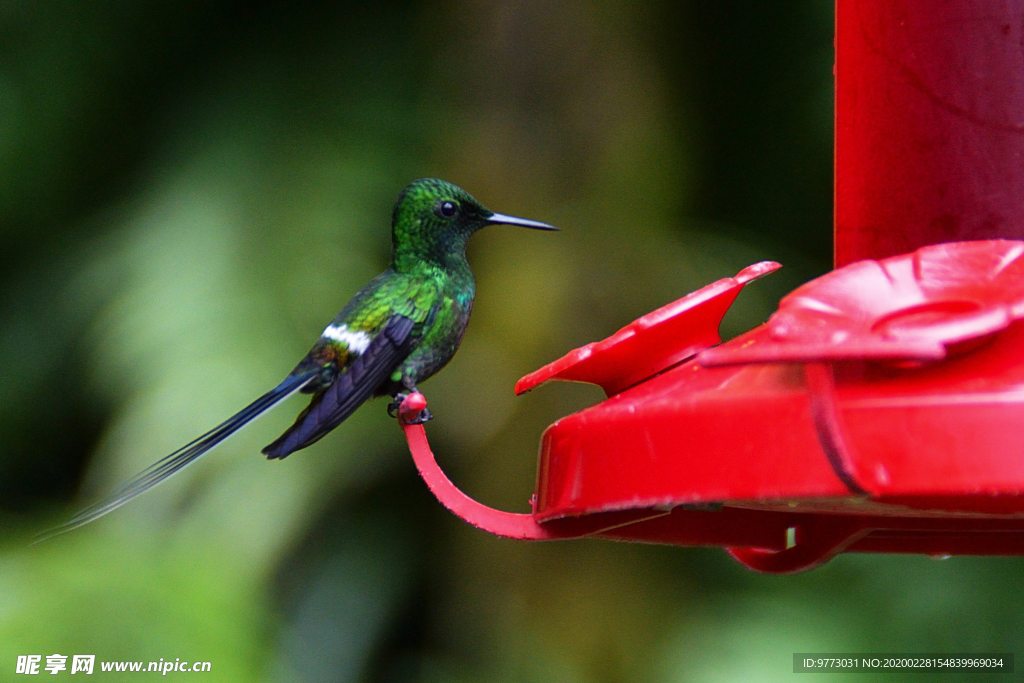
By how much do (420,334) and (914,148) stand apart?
1.18m

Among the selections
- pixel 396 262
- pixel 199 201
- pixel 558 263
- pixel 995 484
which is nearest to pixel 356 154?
pixel 199 201

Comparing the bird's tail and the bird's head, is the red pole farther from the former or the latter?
the bird's tail

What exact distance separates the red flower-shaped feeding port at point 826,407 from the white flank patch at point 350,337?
1048mm

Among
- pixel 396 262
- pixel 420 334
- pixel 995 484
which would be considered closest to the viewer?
pixel 995 484

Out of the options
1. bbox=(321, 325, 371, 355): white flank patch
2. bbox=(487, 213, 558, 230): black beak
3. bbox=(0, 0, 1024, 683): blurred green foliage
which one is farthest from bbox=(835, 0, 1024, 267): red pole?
bbox=(0, 0, 1024, 683): blurred green foliage

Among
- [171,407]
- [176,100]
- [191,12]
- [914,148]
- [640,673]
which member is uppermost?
[191,12]

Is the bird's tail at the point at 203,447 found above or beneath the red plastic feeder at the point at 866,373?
beneath

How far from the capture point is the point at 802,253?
3986 mm

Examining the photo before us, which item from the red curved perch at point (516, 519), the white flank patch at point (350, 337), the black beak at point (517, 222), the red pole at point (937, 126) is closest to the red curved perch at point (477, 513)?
the red curved perch at point (516, 519)

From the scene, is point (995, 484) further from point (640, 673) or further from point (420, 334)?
point (640, 673)

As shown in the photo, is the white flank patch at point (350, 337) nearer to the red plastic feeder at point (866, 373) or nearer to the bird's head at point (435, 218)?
the bird's head at point (435, 218)

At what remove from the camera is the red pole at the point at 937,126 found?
4.12 feet

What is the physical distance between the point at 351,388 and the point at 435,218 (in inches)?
18.7

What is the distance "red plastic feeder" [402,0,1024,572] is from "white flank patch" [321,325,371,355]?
81 cm
